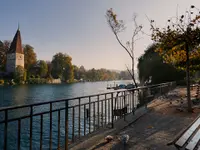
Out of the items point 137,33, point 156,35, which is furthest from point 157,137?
point 137,33

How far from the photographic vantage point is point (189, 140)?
2.21 m

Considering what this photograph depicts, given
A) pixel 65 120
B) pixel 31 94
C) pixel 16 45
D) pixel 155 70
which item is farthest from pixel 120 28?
pixel 16 45

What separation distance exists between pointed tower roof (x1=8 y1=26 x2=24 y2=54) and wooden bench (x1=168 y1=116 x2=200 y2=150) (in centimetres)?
6589

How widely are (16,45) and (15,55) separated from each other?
4563mm

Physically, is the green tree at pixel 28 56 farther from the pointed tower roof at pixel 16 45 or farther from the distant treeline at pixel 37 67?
the pointed tower roof at pixel 16 45

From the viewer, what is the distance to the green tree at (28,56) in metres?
64.0

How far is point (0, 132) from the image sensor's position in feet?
30.7

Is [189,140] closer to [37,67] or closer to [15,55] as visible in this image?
[15,55]

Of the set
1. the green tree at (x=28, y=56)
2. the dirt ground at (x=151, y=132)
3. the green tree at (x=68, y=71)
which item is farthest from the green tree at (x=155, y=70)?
the green tree at (x=68, y=71)

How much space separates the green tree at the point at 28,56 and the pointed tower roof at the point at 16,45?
2.25m

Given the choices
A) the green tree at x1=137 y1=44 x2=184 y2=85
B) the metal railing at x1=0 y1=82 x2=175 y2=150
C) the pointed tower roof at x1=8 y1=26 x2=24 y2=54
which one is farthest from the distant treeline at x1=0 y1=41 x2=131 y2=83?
the metal railing at x1=0 y1=82 x2=175 y2=150

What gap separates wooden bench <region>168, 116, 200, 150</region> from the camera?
2.05m

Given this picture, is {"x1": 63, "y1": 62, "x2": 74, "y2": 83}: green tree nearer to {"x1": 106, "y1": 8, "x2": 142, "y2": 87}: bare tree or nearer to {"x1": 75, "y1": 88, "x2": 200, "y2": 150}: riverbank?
{"x1": 106, "y1": 8, "x2": 142, "y2": 87}: bare tree

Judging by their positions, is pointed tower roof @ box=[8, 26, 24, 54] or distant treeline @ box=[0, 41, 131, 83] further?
pointed tower roof @ box=[8, 26, 24, 54]
